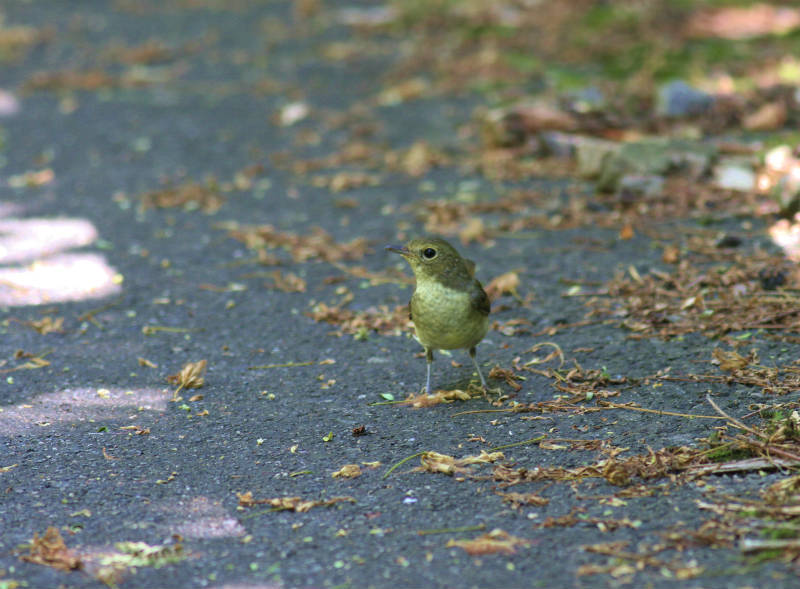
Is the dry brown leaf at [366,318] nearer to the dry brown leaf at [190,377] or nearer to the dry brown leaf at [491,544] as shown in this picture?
the dry brown leaf at [190,377]

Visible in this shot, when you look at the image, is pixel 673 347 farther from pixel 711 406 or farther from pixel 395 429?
pixel 395 429

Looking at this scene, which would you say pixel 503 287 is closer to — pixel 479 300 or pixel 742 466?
pixel 479 300

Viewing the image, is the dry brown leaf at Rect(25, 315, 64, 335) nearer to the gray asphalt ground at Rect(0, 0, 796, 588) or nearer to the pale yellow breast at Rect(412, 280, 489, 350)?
the gray asphalt ground at Rect(0, 0, 796, 588)

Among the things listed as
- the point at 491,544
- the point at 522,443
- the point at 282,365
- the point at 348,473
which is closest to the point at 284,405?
the point at 282,365

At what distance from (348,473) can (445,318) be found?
0.99 m

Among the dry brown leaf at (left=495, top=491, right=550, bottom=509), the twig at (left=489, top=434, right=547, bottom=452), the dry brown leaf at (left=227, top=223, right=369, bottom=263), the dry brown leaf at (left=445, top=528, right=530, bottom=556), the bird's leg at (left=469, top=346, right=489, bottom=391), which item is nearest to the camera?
the dry brown leaf at (left=445, top=528, right=530, bottom=556)

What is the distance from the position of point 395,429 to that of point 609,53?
7245 mm

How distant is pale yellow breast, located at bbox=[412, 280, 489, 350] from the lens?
4.58 meters

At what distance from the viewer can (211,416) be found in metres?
4.61

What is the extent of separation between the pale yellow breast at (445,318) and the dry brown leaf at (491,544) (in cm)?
136

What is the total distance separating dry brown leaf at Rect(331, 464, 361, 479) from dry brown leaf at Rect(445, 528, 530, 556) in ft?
2.13

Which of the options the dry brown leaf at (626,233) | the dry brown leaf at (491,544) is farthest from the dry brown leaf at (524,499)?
the dry brown leaf at (626,233)

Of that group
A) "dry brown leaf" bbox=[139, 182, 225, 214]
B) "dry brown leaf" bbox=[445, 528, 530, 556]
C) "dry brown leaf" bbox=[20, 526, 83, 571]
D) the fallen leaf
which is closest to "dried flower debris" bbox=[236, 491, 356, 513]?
"dry brown leaf" bbox=[445, 528, 530, 556]

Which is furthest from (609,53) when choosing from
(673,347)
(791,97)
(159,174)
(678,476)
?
(678,476)
